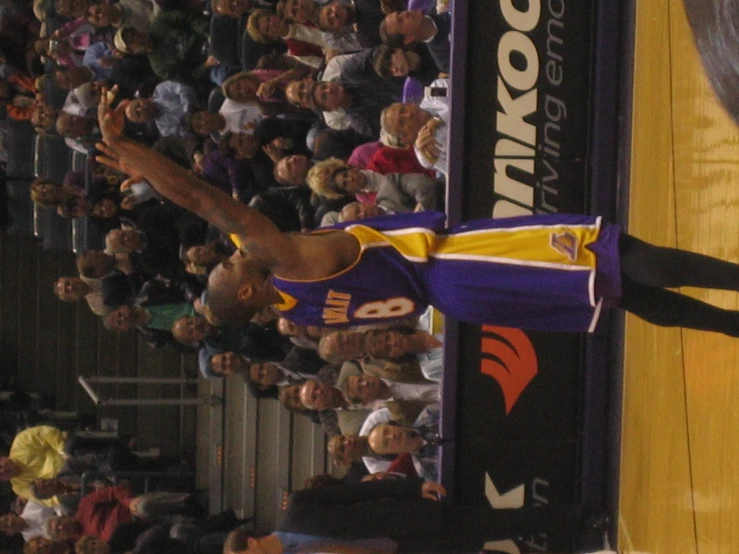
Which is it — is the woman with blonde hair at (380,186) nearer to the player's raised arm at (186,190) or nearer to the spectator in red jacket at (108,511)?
the player's raised arm at (186,190)

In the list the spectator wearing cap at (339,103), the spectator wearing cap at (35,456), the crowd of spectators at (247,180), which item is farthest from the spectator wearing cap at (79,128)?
the spectator wearing cap at (35,456)

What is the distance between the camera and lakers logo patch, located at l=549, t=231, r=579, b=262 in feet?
10.4

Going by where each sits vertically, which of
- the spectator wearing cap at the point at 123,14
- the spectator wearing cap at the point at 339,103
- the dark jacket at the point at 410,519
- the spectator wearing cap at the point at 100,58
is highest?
the spectator wearing cap at the point at 123,14

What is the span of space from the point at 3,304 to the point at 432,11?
6173 mm

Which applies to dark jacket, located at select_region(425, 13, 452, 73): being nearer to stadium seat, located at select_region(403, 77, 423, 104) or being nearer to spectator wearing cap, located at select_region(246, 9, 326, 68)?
stadium seat, located at select_region(403, 77, 423, 104)

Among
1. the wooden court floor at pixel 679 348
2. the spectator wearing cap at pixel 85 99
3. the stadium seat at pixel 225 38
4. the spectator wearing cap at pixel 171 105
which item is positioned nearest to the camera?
the wooden court floor at pixel 679 348

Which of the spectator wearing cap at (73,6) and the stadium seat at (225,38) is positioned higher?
the spectator wearing cap at (73,6)

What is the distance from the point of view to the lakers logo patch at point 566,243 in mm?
3178

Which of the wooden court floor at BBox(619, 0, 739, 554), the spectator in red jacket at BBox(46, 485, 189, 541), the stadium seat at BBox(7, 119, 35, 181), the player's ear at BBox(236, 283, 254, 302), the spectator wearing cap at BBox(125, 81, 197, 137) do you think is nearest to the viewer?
the player's ear at BBox(236, 283, 254, 302)

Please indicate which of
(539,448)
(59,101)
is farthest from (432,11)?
(59,101)

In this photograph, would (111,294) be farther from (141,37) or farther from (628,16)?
(628,16)

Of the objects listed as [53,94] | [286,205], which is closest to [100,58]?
[53,94]

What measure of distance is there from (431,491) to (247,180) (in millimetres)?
2755

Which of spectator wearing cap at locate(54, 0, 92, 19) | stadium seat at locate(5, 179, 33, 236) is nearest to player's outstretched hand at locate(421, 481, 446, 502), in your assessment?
spectator wearing cap at locate(54, 0, 92, 19)
